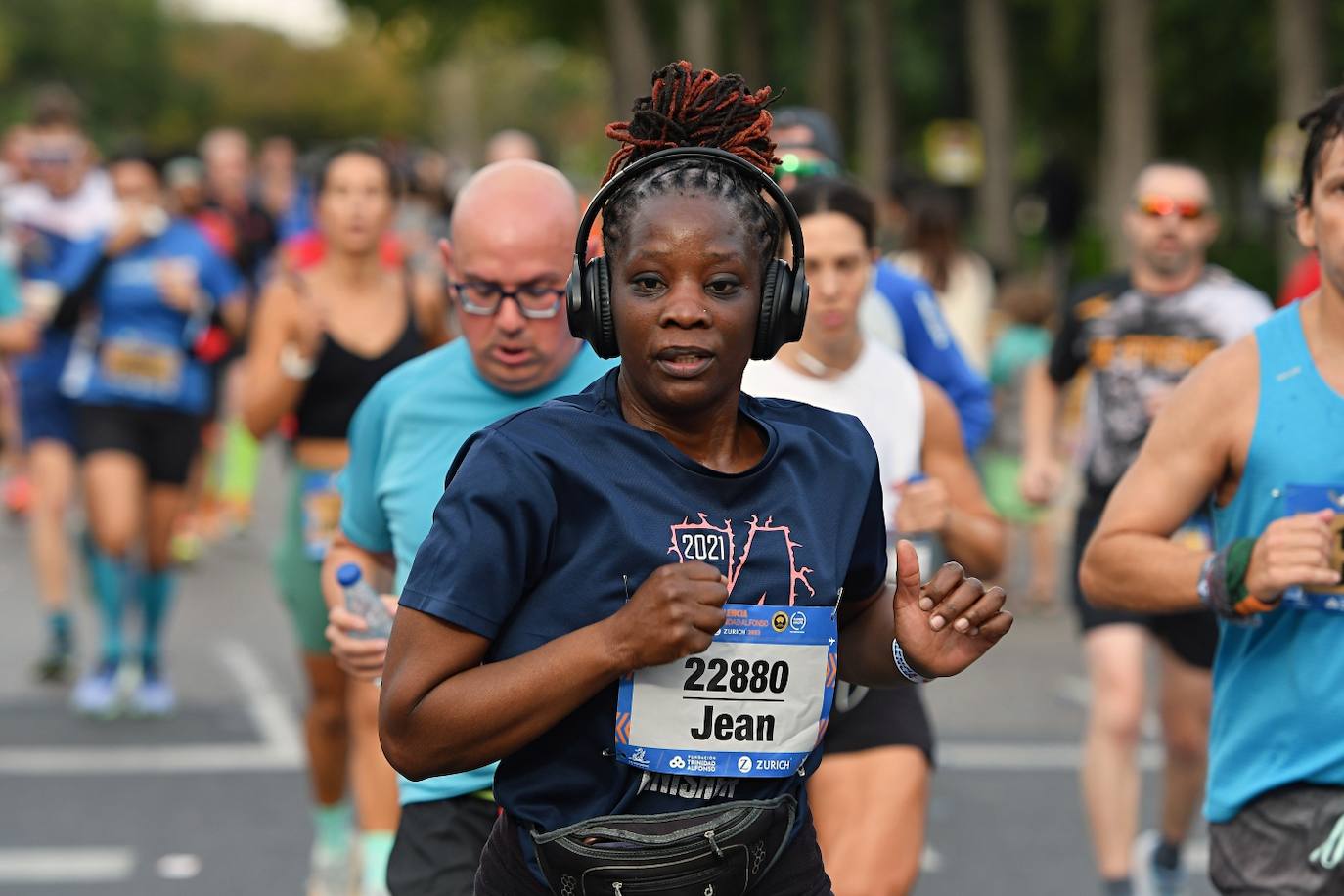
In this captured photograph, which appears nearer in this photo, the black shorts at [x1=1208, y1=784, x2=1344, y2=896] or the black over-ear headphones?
the black over-ear headphones

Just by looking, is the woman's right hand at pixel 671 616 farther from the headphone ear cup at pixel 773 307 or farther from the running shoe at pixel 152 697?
the running shoe at pixel 152 697

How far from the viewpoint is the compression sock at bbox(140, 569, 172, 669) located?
937 centimetres

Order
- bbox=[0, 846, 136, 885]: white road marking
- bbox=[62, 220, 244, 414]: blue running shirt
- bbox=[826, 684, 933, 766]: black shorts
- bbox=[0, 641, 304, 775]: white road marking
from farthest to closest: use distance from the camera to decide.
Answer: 1. bbox=[62, 220, 244, 414]: blue running shirt
2. bbox=[0, 641, 304, 775]: white road marking
3. bbox=[0, 846, 136, 885]: white road marking
4. bbox=[826, 684, 933, 766]: black shorts

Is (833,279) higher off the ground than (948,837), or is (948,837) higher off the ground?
(833,279)

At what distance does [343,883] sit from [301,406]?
5.02 feet

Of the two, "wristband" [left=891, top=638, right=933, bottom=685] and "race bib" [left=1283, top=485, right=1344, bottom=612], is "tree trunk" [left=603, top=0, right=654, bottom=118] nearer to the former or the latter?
"race bib" [left=1283, top=485, right=1344, bottom=612]

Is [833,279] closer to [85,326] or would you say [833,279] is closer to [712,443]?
[712,443]

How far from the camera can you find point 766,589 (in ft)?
9.80

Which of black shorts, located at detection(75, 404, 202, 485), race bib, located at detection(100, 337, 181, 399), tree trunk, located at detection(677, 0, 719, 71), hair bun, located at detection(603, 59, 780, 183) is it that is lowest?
black shorts, located at detection(75, 404, 202, 485)

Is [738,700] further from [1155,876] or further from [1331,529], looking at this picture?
[1155,876]

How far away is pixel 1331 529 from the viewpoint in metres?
3.79

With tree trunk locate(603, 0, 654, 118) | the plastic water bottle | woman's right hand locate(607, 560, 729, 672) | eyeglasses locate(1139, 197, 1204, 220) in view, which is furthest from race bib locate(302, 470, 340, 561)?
tree trunk locate(603, 0, 654, 118)

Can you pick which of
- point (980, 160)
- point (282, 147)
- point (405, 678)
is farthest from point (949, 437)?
point (980, 160)

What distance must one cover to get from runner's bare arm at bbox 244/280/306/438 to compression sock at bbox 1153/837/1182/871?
3.00 m
